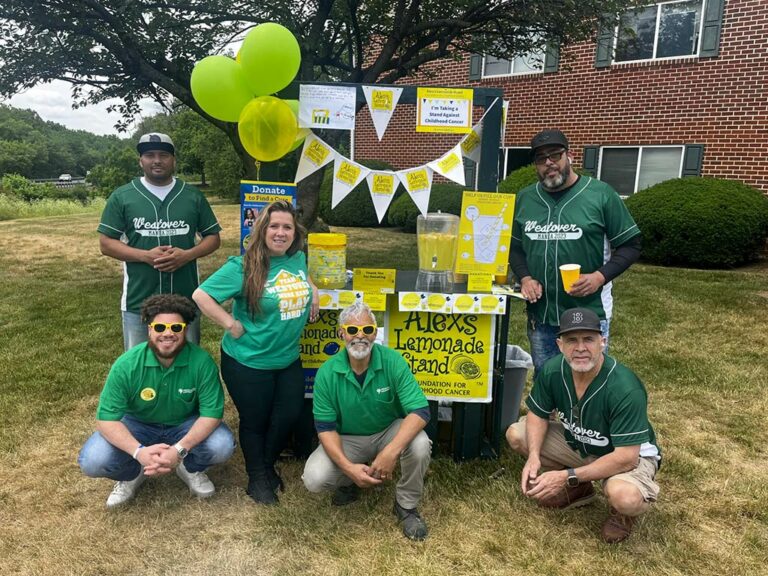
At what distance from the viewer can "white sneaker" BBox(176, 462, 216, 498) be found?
3043mm

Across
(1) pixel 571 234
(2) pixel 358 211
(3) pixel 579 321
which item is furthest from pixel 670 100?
(3) pixel 579 321

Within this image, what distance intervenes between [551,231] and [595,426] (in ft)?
3.39

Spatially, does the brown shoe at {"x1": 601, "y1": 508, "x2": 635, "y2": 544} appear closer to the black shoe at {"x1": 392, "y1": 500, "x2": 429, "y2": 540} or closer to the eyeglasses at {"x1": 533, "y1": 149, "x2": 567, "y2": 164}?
the black shoe at {"x1": 392, "y1": 500, "x2": 429, "y2": 540}

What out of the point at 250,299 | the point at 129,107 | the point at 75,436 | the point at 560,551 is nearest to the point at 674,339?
the point at 560,551

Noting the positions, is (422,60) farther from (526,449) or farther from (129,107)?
(526,449)

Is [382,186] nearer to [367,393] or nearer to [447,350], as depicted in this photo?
[447,350]

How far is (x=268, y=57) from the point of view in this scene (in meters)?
3.04

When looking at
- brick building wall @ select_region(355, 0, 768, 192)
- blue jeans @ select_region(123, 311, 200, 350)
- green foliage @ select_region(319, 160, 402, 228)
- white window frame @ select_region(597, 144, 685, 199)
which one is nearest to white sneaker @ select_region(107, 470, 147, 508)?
blue jeans @ select_region(123, 311, 200, 350)

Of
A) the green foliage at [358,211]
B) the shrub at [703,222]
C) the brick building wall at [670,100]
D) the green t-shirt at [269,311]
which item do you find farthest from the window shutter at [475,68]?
the green t-shirt at [269,311]

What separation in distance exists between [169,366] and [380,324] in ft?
4.24

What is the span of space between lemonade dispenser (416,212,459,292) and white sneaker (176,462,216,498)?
1.56 m

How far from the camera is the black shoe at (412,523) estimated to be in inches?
107

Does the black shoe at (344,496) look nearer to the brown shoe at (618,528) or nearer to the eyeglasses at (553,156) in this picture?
the brown shoe at (618,528)

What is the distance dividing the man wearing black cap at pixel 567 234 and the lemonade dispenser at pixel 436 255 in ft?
1.37
